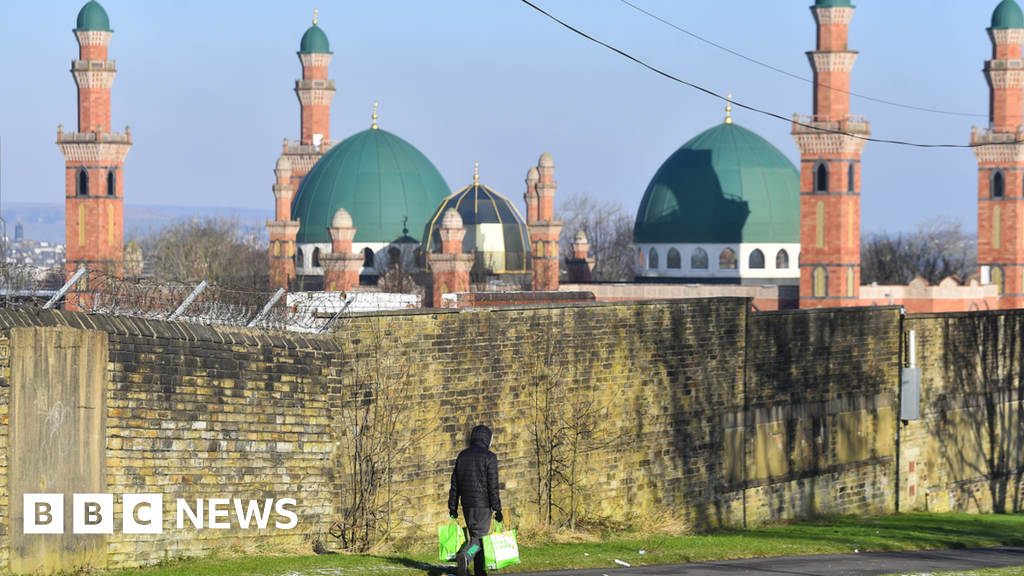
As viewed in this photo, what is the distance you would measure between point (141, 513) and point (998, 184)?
51.7m

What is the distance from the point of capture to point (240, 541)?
1314cm

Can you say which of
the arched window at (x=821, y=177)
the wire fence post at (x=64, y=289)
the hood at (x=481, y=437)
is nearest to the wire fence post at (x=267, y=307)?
the wire fence post at (x=64, y=289)

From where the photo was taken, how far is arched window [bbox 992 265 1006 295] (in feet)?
187

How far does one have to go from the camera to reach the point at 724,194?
60.0 m

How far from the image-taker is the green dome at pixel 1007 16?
55750 mm

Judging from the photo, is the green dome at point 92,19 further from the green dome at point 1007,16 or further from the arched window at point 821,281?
the green dome at point 1007,16

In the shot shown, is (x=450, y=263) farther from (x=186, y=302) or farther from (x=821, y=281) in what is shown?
(x=186, y=302)

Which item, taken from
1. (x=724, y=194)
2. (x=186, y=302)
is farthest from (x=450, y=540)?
(x=724, y=194)

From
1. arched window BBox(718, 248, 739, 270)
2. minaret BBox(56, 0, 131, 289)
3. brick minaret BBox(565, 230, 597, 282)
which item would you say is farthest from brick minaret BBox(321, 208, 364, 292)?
arched window BBox(718, 248, 739, 270)

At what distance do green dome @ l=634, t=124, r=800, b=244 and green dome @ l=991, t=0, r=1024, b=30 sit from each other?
36.2 ft

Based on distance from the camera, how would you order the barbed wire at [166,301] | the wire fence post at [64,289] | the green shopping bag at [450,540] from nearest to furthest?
1. the green shopping bag at [450,540]
2. the wire fence post at [64,289]
3. the barbed wire at [166,301]

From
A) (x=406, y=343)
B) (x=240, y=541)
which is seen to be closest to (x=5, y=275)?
(x=240, y=541)

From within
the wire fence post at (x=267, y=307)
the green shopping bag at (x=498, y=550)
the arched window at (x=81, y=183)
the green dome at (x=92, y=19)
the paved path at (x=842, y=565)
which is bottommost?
the paved path at (x=842, y=565)

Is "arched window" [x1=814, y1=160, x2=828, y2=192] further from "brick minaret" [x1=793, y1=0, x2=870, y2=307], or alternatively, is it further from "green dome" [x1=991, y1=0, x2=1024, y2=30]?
"green dome" [x1=991, y1=0, x2=1024, y2=30]
